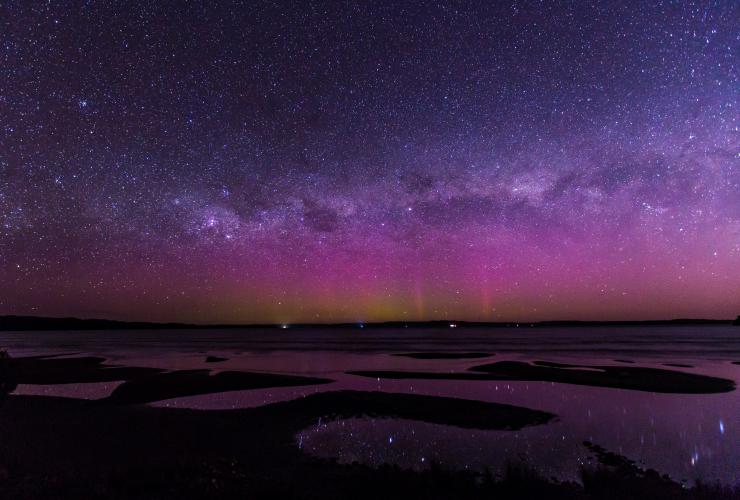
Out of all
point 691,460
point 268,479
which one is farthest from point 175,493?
point 691,460

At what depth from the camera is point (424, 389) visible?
28.2 meters

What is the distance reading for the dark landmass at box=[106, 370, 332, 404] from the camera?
25.2 m

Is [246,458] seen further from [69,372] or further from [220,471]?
[69,372]

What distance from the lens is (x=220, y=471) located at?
1084cm

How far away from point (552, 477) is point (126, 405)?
18853 mm

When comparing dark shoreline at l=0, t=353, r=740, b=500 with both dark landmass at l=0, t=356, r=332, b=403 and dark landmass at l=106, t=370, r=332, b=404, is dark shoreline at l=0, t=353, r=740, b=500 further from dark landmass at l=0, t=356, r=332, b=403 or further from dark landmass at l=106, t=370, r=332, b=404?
dark landmass at l=0, t=356, r=332, b=403

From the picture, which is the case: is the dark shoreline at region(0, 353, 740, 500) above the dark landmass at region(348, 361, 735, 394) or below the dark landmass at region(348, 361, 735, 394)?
above

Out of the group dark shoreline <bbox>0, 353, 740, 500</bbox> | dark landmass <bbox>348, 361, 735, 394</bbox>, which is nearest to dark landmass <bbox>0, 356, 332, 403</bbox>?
dark shoreline <bbox>0, 353, 740, 500</bbox>

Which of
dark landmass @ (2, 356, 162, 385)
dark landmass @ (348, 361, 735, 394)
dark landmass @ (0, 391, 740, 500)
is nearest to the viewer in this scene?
dark landmass @ (0, 391, 740, 500)

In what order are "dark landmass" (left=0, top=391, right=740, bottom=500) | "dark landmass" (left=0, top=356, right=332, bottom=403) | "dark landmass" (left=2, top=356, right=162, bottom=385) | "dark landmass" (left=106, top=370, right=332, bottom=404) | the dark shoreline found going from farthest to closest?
"dark landmass" (left=2, top=356, right=162, bottom=385) → "dark landmass" (left=0, top=356, right=332, bottom=403) → "dark landmass" (left=106, top=370, right=332, bottom=404) → the dark shoreline → "dark landmass" (left=0, top=391, right=740, bottom=500)

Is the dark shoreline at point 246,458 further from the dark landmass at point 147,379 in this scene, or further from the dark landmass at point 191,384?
the dark landmass at point 147,379

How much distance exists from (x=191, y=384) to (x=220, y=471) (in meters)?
20.6

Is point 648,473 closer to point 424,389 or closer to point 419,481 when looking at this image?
point 419,481

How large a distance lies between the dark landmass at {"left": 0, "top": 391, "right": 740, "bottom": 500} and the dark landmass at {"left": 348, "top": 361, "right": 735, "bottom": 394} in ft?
50.0
